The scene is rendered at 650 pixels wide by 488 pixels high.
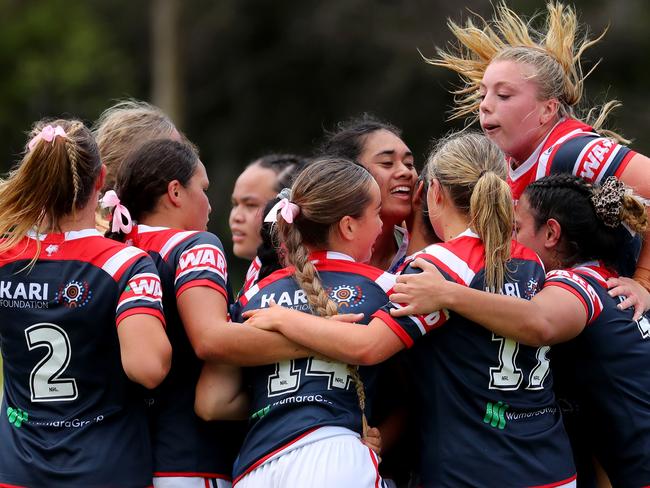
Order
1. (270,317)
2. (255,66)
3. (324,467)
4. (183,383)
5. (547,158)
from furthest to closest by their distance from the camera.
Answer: (255,66) → (547,158) → (183,383) → (270,317) → (324,467)

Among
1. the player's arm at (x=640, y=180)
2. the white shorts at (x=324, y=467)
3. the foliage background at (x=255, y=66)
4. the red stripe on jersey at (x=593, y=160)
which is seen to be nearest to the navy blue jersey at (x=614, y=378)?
the player's arm at (x=640, y=180)

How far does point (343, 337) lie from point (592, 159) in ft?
5.30

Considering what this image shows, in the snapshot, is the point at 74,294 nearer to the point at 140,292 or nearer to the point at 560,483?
the point at 140,292

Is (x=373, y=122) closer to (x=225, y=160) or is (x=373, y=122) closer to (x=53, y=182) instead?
(x=53, y=182)

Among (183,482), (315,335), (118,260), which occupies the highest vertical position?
(118,260)

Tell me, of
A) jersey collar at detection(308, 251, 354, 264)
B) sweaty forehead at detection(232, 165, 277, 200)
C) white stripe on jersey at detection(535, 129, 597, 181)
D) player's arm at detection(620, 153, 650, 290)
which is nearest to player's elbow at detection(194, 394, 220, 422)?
jersey collar at detection(308, 251, 354, 264)

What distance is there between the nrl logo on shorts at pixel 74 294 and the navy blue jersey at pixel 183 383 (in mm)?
371

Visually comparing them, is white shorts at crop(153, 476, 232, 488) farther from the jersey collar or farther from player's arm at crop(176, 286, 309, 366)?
the jersey collar

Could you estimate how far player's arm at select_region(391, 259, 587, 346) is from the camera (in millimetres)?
3717

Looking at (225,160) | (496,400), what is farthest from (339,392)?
(225,160)

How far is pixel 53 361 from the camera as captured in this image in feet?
12.3

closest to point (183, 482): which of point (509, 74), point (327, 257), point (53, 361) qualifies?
point (53, 361)

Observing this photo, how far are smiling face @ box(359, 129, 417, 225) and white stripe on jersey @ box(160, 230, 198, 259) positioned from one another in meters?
1.09

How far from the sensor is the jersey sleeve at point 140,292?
3688mm
